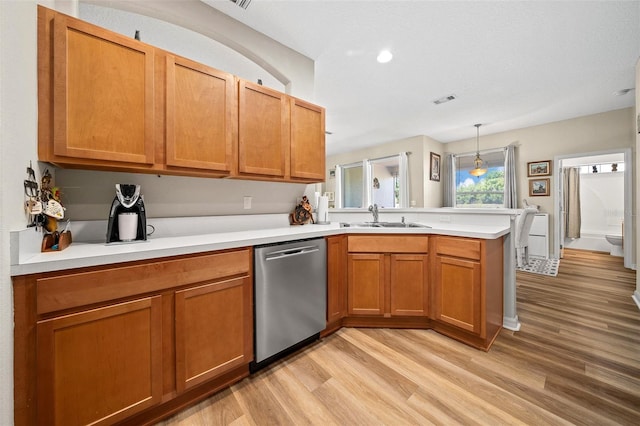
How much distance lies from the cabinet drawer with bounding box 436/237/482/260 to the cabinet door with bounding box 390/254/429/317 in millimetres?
166

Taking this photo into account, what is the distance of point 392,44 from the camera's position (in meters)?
2.52

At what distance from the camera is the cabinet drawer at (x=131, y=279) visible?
3.25 ft

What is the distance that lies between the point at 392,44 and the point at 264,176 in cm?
193

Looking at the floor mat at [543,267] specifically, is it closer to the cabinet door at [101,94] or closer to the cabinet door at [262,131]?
the cabinet door at [262,131]

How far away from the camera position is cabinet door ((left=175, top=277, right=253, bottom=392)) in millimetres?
1313

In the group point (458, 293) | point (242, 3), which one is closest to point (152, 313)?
point (458, 293)

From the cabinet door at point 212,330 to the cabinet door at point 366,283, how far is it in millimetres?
975

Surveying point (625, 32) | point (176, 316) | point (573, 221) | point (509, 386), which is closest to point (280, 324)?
point (176, 316)

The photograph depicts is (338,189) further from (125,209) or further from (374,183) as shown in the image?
(125,209)

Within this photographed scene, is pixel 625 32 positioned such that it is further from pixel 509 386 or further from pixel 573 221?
pixel 573 221

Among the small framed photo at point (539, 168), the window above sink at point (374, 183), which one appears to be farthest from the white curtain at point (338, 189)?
the small framed photo at point (539, 168)

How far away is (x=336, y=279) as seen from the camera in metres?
2.12

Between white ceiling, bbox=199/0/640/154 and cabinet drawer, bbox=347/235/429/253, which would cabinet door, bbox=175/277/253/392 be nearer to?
cabinet drawer, bbox=347/235/429/253

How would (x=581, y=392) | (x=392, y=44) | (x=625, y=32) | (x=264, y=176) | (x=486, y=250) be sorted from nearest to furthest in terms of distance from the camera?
(x=581, y=392), (x=486, y=250), (x=264, y=176), (x=625, y=32), (x=392, y=44)
